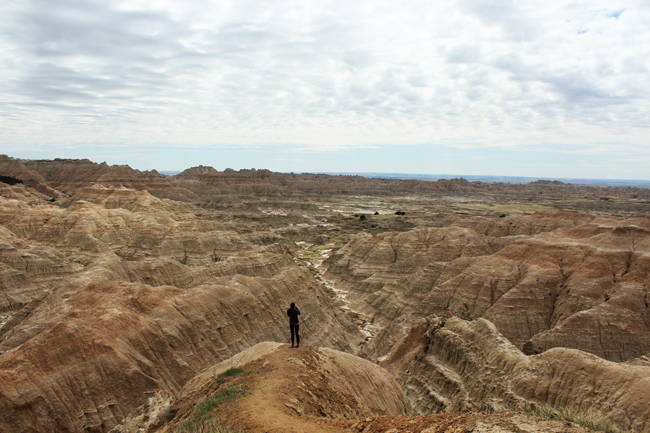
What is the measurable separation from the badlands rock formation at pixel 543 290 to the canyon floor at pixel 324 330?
126 millimetres

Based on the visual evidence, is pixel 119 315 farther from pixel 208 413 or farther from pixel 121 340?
pixel 208 413

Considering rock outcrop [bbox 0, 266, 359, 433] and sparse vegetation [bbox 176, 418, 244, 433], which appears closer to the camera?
sparse vegetation [bbox 176, 418, 244, 433]

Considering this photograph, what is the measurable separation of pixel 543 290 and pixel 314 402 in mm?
23513

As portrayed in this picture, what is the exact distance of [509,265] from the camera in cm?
3331

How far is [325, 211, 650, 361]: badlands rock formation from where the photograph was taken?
24438 millimetres

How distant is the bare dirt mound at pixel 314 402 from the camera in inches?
429

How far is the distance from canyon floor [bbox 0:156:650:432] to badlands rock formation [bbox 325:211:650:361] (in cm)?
13

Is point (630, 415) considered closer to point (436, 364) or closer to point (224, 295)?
point (436, 364)

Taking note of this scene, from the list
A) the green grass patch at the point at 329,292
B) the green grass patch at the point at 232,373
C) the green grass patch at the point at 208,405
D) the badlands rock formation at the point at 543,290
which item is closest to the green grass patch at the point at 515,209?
the badlands rock formation at the point at 543,290

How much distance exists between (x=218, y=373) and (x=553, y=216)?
217ft

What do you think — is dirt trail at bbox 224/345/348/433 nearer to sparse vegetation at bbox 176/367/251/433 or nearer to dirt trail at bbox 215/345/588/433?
dirt trail at bbox 215/345/588/433

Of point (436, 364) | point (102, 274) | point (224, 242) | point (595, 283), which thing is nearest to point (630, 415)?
point (436, 364)

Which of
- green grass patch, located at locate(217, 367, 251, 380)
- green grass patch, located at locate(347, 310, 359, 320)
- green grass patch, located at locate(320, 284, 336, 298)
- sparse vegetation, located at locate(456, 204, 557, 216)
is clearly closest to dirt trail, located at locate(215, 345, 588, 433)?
green grass patch, located at locate(217, 367, 251, 380)

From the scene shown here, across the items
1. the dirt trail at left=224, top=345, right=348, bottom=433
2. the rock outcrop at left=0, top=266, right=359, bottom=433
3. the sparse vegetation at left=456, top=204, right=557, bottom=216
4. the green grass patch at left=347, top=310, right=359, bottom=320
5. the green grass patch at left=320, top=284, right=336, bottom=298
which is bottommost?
the green grass patch at left=347, top=310, right=359, bottom=320
